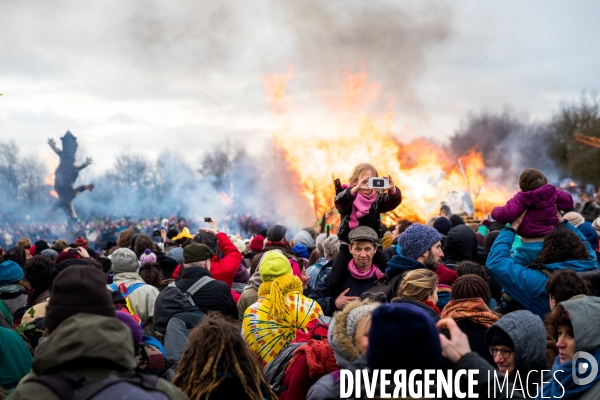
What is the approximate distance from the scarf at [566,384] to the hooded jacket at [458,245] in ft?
15.5

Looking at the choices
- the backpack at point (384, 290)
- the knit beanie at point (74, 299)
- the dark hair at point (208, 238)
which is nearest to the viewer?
the knit beanie at point (74, 299)

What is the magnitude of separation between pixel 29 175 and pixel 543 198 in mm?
49200

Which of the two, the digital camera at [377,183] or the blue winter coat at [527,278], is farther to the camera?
the digital camera at [377,183]

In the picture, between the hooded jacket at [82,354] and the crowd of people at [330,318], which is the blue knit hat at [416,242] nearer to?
the crowd of people at [330,318]

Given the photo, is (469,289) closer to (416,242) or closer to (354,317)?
(416,242)

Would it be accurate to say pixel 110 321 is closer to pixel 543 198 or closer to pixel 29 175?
pixel 543 198

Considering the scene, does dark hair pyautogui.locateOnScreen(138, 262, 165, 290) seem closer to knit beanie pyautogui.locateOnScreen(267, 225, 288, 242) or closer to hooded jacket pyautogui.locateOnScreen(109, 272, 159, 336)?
hooded jacket pyautogui.locateOnScreen(109, 272, 159, 336)

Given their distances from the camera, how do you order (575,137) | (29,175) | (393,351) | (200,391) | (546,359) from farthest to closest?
(29,175) < (575,137) < (546,359) < (200,391) < (393,351)

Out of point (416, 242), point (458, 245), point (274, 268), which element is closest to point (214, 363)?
point (274, 268)

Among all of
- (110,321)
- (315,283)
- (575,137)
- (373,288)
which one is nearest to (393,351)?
(110,321)

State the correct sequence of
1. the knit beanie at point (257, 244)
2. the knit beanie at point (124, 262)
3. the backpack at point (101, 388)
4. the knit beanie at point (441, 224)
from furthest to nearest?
the knit beanie at point (257, 244)
the knit beanie at point (441, 224)
the knit beanie at point (124, 262)
the backpack at point (101, 388)

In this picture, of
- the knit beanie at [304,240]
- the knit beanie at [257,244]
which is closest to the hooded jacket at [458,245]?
the knit beanie at [304,240]

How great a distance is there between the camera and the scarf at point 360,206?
649 cm

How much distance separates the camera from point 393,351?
2.83 metres
